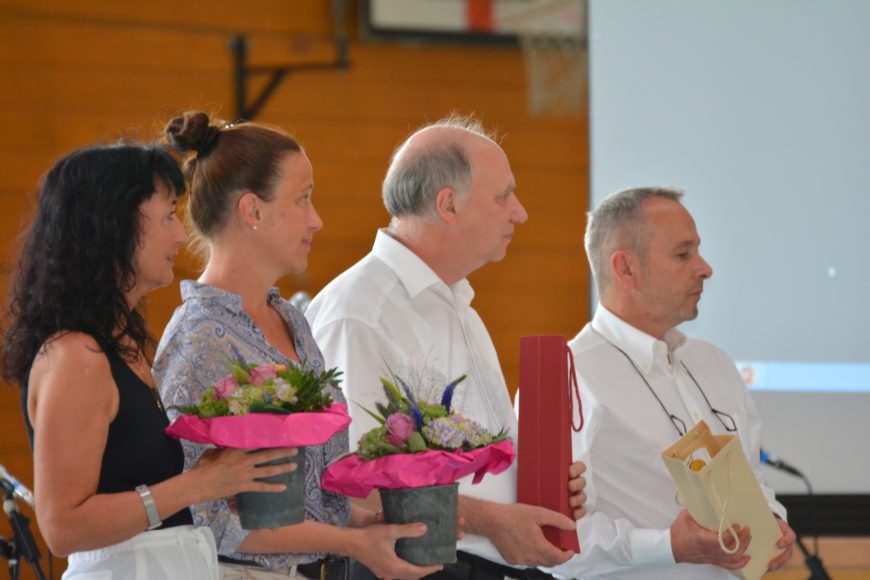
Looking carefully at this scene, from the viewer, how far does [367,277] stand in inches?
86.3

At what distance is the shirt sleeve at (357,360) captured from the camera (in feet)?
6.53

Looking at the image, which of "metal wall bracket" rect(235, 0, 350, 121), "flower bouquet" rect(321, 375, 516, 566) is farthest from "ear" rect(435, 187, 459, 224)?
"metal wall bracket" rect(235, 0, 350, 121)

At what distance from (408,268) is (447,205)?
17 centimetres

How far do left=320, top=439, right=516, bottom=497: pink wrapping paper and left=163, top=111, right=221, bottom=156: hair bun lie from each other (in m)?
0.62

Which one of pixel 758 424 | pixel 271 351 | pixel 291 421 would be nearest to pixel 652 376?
pixel 758 424

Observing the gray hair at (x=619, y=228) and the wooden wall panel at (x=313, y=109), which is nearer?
the gray hair at (x=619, y=228)

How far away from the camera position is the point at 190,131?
1773 mm

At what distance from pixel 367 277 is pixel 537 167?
3751 mm

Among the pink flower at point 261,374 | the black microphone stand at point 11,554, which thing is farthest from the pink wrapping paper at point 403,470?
the black microphone stand at point 11,554

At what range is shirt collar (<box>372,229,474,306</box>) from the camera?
87.4 inches

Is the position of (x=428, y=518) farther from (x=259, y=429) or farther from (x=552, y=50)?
(x=552, y=50)

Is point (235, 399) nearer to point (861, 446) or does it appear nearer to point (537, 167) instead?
point (861, 446)

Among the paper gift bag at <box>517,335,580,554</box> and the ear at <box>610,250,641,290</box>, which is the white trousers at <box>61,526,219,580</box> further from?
the ear at <box>610,250,641,290</box>

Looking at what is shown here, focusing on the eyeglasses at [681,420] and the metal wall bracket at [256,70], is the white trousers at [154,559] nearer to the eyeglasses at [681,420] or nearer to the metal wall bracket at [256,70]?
the eyeglasses at [681,420]
